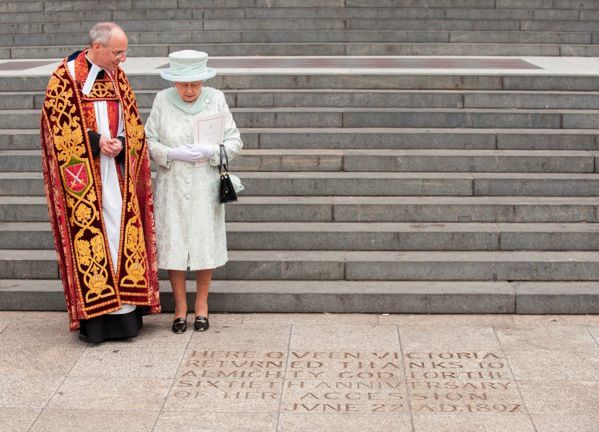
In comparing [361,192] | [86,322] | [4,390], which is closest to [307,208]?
[361,192]

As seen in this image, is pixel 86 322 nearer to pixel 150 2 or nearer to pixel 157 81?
pixel 157 81

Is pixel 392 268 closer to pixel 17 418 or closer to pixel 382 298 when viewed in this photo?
pixel 382 298

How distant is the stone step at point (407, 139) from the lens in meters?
10.2

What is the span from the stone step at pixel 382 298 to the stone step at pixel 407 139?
204 centimetres

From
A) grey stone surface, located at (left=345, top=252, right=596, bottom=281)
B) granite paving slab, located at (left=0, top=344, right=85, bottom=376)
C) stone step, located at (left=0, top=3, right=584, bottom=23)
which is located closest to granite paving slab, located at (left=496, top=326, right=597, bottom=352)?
grey stone surface, located at (left=345, top=252, right=596, bottom=281)

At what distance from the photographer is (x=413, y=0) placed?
Answer: 1645 cm

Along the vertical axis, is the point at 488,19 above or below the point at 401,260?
above

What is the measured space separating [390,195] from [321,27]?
21.6 ft

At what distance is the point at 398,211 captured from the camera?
9.32m

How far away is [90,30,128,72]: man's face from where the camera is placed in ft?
24.4

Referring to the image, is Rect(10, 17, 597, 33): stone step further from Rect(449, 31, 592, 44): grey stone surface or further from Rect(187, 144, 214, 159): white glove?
Rect(187, 144, 214, 159): white glove

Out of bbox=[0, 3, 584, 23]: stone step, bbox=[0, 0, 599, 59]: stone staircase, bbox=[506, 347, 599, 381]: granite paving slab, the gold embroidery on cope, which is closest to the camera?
bbox=[506, 347, 599, 381]: granite paving slab

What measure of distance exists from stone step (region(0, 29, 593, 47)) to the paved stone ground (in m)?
7.61

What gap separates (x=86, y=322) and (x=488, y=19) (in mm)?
9720
